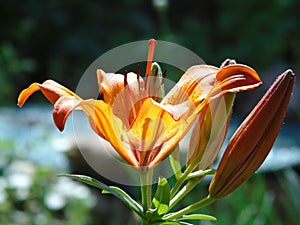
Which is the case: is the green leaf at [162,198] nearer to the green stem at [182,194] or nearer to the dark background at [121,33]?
the green stem at [182,194]

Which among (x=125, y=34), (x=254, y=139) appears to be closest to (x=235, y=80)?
(x=254, y=139)

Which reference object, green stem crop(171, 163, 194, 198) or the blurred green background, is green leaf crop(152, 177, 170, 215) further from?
the blurred green background

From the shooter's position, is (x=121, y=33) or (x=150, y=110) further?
(x=121, y=33)

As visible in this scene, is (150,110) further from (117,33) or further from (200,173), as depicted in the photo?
(117,33)

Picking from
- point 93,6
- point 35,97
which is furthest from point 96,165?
point 93,6

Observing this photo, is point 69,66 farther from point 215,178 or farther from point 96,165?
point 215,178

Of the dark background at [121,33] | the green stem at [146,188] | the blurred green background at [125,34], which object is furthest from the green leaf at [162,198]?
the dark background at [121,33]
